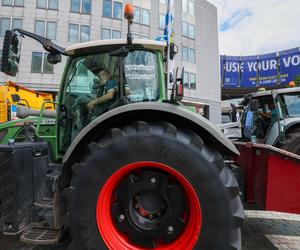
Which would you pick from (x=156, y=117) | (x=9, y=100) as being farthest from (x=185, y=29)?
(x=156, y=117)

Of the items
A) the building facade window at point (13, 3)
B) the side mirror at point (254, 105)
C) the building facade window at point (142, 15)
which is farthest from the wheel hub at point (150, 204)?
the building facade window at point (142, 15)

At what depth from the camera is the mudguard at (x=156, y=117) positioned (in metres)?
2.53

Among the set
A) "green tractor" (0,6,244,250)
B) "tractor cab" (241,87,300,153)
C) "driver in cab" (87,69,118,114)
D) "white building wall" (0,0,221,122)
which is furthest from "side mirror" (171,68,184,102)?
"white building wall" (0,0,221,122)

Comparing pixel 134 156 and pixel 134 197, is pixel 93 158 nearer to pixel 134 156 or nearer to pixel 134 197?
pixel 134 156

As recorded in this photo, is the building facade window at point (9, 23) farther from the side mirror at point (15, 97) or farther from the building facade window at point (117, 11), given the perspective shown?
the side mirror at point (15, 97)

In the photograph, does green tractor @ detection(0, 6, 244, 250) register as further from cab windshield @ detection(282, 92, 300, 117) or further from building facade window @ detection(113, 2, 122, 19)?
building facade window @ detection(113, 2, 122, 19)

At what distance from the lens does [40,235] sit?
110 inches

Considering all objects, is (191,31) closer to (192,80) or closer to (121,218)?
(192,80)

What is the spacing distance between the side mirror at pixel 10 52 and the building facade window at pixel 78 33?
20.6m

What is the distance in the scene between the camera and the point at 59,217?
279 centimetres

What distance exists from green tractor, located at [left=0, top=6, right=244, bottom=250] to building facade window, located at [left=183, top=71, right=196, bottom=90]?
971 inches

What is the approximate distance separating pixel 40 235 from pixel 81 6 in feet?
77.4

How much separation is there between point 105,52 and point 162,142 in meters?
1.41

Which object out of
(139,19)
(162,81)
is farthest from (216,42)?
(162,81)
